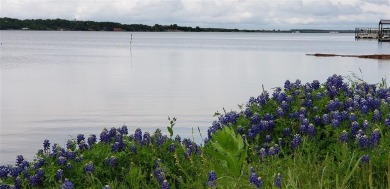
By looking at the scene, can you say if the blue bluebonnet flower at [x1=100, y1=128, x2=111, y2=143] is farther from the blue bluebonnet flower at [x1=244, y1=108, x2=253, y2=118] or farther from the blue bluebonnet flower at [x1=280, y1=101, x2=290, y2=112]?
the blue bluebonnet flower at [x1=280, y1=101, x2=290, y2=112]

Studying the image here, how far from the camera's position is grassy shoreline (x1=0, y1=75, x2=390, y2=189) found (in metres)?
7.00

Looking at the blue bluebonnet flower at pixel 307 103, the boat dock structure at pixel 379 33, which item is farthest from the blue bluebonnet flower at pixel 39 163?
the boat dock structure at pixel 379 33

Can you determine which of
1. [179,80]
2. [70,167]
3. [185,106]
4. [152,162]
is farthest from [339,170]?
[179,80]

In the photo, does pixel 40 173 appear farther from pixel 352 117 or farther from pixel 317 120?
pixel 352 117

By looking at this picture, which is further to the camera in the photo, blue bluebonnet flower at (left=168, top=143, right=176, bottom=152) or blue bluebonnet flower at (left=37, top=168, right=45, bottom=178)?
blue bluebonnet flower at (left=168, top=143, right=176, bottom=152)

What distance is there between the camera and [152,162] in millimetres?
7574

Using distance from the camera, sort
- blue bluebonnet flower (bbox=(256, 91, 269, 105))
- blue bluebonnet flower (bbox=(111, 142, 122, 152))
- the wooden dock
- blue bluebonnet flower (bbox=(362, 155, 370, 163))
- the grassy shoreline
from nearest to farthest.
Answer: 1. blue bluebonnet flower (bbox=(362, 155, 370, 163))
2. the grassy shoreline
3. blue bluebonnet flower (bbox=(111, 142, 122, 152))
4. blue bluebonnet flower (bbox=(256, 91, 269, 105))
5. the wooden dock

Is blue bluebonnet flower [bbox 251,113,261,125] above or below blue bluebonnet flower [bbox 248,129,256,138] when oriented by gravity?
above

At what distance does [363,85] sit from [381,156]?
2928 millimetres

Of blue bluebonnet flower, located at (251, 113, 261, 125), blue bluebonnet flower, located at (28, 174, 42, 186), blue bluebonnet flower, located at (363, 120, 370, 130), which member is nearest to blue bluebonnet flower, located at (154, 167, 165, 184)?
blue bluebonnet flower, located at (28, 174, 42, 186)

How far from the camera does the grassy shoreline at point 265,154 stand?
7004 mm

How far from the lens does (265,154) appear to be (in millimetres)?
7629

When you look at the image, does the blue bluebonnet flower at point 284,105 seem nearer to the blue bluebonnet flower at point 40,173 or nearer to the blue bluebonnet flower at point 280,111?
the blue bluebonnet flower at point 280,111

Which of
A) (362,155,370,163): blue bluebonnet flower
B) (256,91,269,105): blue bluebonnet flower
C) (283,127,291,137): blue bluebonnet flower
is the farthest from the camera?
(256,91,269,105): blue bluebonnet flower
